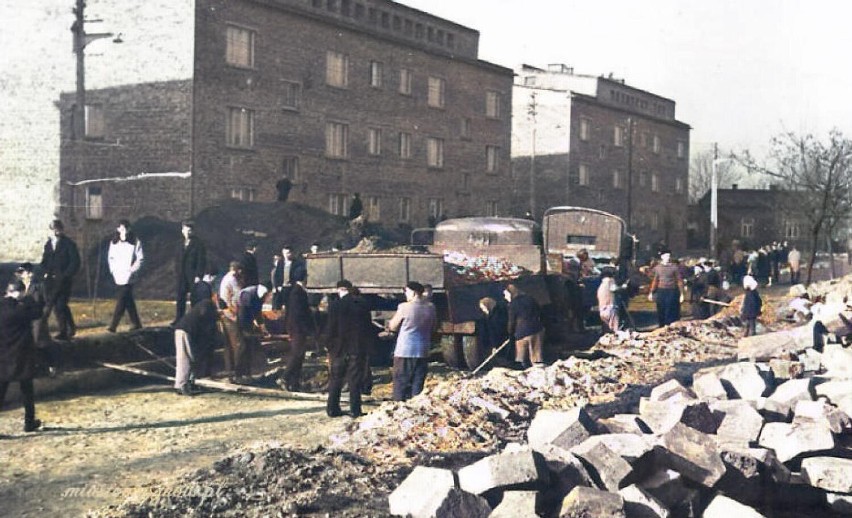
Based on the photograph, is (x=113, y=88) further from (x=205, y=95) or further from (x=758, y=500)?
(x=758, y=500)

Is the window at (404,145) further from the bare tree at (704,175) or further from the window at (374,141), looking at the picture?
the bare tree at (704,175)

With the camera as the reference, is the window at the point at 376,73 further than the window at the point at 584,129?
No

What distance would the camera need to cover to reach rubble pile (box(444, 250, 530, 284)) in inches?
566

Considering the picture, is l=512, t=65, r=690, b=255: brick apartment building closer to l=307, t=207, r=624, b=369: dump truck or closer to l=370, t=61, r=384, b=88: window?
l=370, t=61, r=384, b=88: window

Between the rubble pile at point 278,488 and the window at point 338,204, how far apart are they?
25.6 m

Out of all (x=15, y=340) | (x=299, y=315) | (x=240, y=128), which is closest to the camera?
(x=15, y=340)

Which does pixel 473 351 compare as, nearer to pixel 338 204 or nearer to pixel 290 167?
pixel 290 167

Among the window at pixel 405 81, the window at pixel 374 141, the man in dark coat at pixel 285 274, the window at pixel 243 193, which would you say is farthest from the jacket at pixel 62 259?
the window at pixel 405 81

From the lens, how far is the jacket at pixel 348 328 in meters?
11.0

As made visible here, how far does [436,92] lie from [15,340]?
3031cm

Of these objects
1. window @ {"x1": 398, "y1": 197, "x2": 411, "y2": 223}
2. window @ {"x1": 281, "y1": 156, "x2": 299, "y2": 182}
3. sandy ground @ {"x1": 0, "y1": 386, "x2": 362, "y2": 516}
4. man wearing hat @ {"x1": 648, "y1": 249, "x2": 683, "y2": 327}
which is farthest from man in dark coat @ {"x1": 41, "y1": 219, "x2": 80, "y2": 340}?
window @ {"x1": 398, "y1": 197, "x2": 411, "y2": 223}

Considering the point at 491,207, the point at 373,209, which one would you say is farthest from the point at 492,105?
the point at 373,209

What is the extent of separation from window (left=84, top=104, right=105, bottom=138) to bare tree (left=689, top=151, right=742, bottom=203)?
73839 mm

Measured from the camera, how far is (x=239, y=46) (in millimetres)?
29172
